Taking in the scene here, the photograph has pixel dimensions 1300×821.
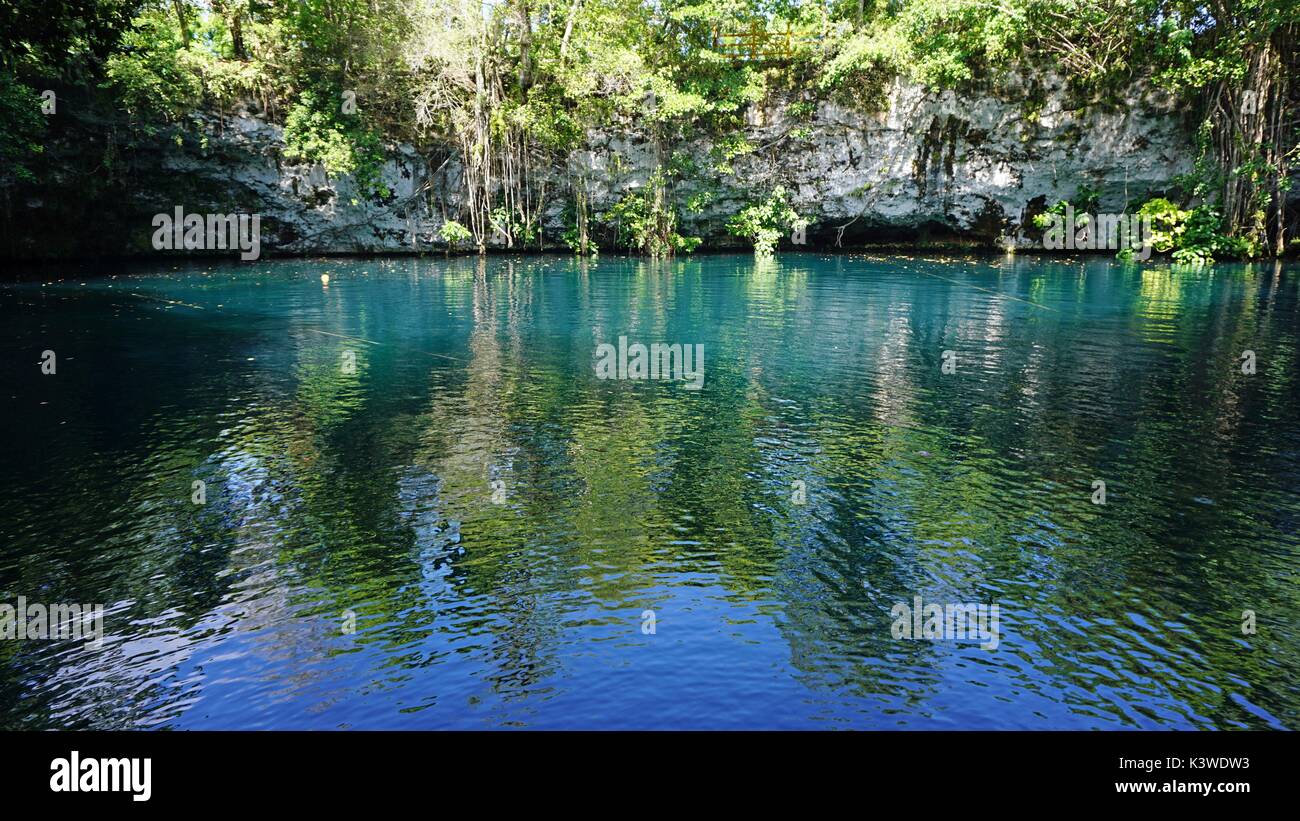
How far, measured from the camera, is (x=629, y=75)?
3934 centimetres

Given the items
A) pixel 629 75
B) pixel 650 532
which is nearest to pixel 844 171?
pixel 629 75

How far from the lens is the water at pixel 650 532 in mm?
5676

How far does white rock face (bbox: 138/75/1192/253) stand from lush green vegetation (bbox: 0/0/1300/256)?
836 mm

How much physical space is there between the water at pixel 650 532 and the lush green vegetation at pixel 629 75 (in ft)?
66.5

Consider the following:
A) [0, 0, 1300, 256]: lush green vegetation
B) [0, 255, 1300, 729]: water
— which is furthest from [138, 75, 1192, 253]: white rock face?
[0, 255, 1300, 729]: water

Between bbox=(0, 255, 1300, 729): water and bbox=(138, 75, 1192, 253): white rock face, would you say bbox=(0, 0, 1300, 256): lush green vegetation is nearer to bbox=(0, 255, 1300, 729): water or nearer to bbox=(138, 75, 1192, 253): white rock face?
bbox=(138, 75, 1192, 253): white rock face

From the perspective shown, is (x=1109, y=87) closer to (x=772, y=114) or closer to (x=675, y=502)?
(x=772, y=114)

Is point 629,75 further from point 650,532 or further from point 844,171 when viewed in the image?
point 650,532

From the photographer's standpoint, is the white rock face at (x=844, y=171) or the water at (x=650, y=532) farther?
the white rock face at (x=844, y=171)

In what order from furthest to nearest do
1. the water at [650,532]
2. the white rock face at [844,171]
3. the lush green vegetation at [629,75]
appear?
the white rock face at [844,171] < the lush green vegetation at [629,75] < the water at [650,532]

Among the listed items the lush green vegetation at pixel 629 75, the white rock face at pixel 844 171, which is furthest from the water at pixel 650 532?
the white rock face at pixel 844 171

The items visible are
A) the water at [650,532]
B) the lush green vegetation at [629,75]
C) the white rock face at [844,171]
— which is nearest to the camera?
A: the water at [650,532]

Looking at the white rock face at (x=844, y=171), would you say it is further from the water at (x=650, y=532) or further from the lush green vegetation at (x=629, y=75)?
the water at (x=650, y=532)
